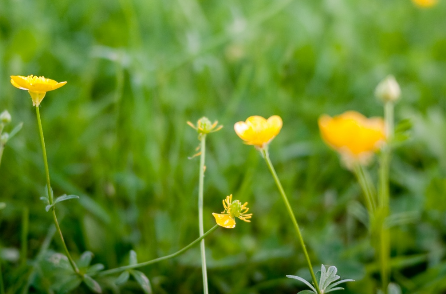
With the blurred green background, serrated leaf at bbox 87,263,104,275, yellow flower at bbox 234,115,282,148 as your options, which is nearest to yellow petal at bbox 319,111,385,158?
the blurred green background

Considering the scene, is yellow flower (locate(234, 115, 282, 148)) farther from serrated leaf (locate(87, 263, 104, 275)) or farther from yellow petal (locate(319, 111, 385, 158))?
yellow petal (locate(319, 111, 385, 158))

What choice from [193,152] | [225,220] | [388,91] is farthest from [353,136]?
[225,220]

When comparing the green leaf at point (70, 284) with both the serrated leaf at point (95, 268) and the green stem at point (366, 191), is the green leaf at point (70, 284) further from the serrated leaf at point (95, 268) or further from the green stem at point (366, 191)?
the green stem at point (366, 191)

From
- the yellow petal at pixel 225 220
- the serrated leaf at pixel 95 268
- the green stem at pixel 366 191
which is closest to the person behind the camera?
the yellow petal at pixel 225 220

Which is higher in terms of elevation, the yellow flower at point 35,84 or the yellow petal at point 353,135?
the yellow petal at point 353,135

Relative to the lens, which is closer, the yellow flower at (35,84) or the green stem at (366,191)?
the yellow flower at (35,84)

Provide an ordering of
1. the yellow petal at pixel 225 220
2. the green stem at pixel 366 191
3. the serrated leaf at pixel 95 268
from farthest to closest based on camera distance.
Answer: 1. the green stem at pixel 366 191
2. the serrated leaf at pixel 95 268
3. the yellow petal at pixel 225 220

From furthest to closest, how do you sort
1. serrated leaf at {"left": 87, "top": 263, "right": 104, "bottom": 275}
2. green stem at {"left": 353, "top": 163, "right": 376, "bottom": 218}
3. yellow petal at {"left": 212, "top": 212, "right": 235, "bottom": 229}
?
green stem at {"left": 353, "top": 163, "right": 376, "bottom": 218} < serrated leaf at {"left": 87, "top": 263, "right": 104, "bottom": 275} < yellow petal at {"left": 212, "top": 212, "right": 235, "bottom": 229}

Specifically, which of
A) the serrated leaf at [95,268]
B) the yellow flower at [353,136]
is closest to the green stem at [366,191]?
the yellow flower at [353,136]

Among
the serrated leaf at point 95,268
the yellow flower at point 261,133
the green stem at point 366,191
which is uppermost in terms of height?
the green stem at point 366,191
